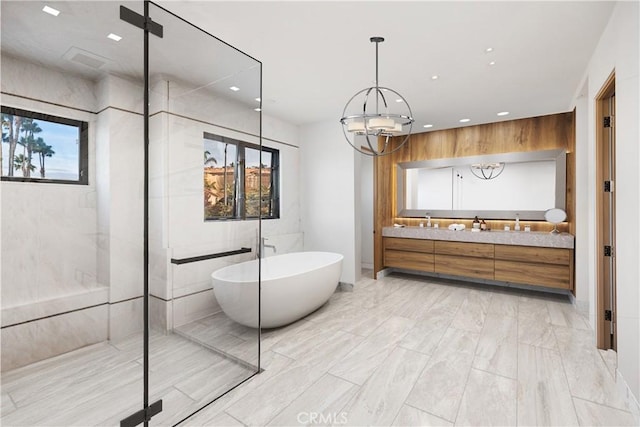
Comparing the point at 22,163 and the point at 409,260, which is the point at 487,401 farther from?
the point at 409,260

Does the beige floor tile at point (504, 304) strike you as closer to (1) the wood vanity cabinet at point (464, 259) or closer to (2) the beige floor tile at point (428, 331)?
(1) the wood vanity cabinet at point (464, 259)

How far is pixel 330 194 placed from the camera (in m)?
4.88

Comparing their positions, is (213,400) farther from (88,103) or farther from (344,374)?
(88,103)

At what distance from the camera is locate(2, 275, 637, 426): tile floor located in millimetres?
1818

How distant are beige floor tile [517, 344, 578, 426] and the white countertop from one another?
6.33 feet

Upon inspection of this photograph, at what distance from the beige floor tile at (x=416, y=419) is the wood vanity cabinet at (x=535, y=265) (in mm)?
3254

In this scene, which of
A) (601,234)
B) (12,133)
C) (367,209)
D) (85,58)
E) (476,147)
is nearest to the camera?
(12,133)

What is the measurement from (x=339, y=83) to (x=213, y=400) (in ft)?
10.3

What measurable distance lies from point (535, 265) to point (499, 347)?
204 centimetres

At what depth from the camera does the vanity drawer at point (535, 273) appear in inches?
157

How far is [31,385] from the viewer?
4.59ft

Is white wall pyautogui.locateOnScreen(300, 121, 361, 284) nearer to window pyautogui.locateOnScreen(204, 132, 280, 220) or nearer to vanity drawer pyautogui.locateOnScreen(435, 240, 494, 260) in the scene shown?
vanity drawer pyautogui.locateOnScreen(435, 240, 494, 260)

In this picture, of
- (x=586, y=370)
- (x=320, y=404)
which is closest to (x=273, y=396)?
(x=320, y=404)

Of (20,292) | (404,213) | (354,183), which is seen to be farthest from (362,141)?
(20,292)
